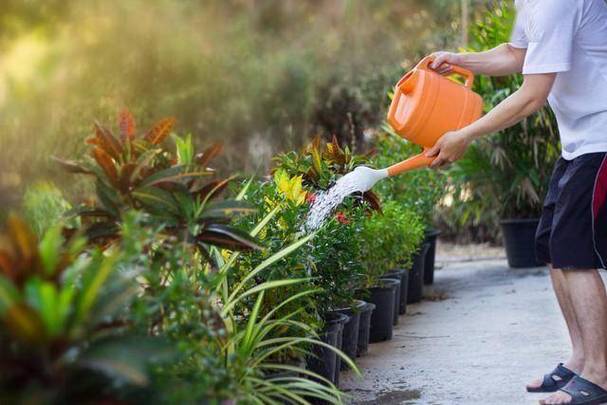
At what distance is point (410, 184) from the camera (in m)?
6.18

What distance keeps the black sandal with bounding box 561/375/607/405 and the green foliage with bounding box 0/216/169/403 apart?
1.79 meters

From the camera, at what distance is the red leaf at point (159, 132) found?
2.59 meters

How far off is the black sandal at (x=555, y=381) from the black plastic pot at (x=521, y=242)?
379cm

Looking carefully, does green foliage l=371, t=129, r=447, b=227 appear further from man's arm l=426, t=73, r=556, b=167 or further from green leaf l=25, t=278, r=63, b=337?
green leaf l=25, t=278, r=63, b=337

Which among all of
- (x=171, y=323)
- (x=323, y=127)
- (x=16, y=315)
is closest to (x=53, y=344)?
(x=16, y=315)

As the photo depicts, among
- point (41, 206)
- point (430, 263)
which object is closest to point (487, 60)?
point (430, 263)

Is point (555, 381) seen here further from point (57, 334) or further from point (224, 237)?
point (57, 334)

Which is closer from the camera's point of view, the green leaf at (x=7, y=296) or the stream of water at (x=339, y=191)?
the green leaf at (x=7, y=296)

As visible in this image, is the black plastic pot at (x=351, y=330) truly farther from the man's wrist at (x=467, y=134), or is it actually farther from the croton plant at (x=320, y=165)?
the man's wrist at (x=467, y=134)

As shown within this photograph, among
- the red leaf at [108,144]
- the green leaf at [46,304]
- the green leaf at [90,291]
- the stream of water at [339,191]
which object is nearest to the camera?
the green leaf at [46,304]

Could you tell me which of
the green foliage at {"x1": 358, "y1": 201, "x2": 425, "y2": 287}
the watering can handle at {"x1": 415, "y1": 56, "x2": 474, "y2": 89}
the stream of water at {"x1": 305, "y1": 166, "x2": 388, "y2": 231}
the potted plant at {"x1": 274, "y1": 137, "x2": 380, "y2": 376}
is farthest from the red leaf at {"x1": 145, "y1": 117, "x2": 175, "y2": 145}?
the green foliage at {"x1": 358, "y1": 201, "x2": 425, "y2": 287}

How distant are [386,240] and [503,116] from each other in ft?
4.90

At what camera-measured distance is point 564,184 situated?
10.2 feet

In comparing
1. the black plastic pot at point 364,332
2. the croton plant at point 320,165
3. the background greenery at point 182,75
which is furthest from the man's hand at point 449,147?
the background greenery at point 182,75
